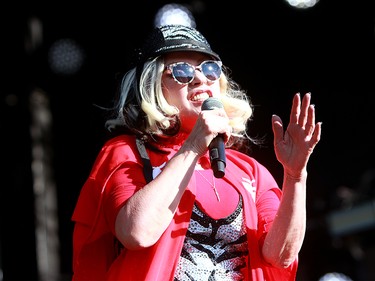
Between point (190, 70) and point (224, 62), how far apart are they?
15.3 feet

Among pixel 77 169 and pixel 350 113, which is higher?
pixel 350 113

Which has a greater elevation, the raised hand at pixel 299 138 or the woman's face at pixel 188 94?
the woman's face at pixel 188 94

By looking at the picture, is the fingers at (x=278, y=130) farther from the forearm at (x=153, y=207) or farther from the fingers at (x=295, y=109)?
the forearm at (x=153, y=207)

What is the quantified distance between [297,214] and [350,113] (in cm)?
629

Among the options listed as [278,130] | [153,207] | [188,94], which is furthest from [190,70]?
[153,207]

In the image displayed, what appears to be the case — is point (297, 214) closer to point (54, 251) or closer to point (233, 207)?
point (233, 207)

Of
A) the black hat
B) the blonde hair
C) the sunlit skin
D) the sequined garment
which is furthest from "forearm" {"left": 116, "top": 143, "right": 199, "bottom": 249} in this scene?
the black hat

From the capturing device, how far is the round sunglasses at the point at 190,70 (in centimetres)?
239

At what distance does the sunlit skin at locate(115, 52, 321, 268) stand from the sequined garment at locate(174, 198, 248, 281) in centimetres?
9

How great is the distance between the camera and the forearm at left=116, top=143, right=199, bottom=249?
209 cm

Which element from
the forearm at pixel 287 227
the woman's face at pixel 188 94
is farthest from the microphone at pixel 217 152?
the forearm at pixel 287 227

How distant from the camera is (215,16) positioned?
23.1 feet

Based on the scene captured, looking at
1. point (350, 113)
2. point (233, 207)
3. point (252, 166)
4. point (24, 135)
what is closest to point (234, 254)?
point (233, 207)

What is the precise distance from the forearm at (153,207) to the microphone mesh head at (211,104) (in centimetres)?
17
